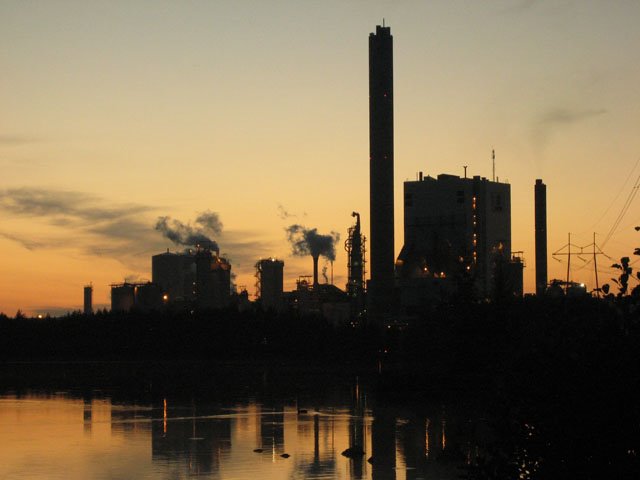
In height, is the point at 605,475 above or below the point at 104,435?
above

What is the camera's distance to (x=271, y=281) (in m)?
136

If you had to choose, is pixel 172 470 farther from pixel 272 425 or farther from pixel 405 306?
pixel 405 306

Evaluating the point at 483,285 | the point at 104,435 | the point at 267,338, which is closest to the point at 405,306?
the point at 483,285

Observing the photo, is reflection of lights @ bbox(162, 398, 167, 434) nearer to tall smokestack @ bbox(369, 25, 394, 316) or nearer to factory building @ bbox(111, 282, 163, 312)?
tall smokestack @ bbox(369, 25, 394, 316)

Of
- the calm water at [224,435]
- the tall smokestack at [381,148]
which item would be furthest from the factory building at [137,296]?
the calm water at [224,435]

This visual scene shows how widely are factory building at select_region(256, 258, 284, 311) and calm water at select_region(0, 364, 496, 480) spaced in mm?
73370

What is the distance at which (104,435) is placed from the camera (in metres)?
38.7

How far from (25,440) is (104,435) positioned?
2.90 m

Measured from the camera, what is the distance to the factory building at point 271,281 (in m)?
136

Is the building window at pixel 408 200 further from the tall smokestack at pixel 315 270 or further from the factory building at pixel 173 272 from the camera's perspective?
the factory building at pixel 173 272

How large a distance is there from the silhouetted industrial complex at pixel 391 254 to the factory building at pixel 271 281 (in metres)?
0.13

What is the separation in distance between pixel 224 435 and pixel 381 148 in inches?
2480

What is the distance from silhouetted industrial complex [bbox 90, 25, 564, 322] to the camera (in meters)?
99.1

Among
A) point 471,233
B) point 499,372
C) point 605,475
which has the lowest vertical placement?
point 605,475
